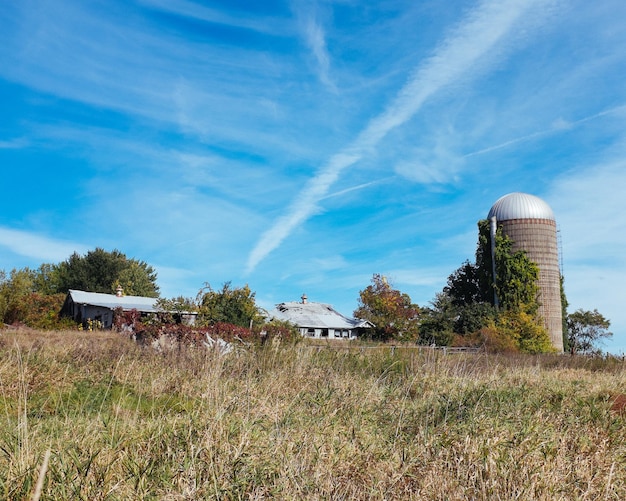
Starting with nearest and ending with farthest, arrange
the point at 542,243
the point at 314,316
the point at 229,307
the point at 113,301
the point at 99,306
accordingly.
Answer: the point at 229,307 < the point at 99,306 < the point at 113,301 < the point at 542,243 < the point at 314,316

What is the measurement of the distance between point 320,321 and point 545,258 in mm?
21248

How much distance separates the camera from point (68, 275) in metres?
56.5

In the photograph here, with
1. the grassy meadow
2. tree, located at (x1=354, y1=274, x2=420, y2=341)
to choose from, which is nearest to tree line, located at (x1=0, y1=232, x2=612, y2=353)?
tree, located at (x1=354, y1=274, x2=420, y2=341)

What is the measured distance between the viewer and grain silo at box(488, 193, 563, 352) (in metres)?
38.6

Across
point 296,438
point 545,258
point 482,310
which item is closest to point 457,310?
point 482,310

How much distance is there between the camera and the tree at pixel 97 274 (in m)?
55.7

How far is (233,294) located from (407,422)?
20.0 m

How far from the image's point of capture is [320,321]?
5275cm

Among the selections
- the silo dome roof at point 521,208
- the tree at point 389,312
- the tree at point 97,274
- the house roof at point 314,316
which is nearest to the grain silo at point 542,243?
the silo dome roof at point 521,208

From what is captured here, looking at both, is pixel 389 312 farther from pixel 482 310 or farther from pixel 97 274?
pixel 97 274

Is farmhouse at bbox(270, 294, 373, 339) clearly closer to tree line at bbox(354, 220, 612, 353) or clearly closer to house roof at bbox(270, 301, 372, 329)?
house roof at bbox(270, 301, 372, 329)

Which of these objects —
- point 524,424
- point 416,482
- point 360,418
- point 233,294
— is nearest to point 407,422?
point 360,418

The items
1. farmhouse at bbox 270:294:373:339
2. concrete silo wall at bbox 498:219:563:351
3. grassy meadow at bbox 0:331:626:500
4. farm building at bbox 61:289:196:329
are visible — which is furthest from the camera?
farmhouse at bbox 270:294:373:339

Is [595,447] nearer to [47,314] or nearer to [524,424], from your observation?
[524,424]
